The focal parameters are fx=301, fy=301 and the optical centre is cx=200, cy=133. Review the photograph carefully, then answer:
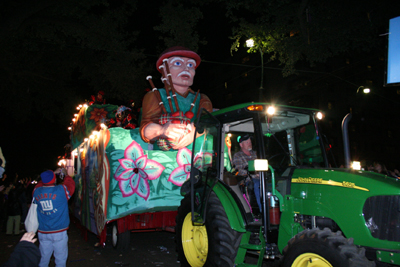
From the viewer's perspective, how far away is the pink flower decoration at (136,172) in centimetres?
625

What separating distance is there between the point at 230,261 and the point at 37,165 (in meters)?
32.7

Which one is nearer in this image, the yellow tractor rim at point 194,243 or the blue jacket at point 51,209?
the blue jacket at point 51,209

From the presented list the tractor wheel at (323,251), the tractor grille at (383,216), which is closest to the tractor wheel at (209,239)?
the tractor wheel at (323,251)

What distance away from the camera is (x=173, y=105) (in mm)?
6543

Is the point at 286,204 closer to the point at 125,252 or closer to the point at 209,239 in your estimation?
the point at 209,239

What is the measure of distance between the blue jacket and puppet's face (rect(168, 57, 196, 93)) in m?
3.33

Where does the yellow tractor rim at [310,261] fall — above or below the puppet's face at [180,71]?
below

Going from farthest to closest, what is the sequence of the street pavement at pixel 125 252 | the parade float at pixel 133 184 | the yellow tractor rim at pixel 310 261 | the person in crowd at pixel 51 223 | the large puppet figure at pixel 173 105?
the parade float at pixel 133 184, the large puppet figure at pixel 173 105, the street pavement at pixel 125 252, the person in crowd at pixel 51 223, the yellow tractor rim at pixel 310 261

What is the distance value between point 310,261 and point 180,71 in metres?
4.83

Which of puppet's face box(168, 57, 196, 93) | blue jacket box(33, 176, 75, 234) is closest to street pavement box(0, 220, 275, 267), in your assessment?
blue jacket box(33, 176, 75, 234)

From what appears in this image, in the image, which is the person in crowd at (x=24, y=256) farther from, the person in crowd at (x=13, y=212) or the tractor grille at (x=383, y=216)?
the person in crowd at (x=13, y=212)

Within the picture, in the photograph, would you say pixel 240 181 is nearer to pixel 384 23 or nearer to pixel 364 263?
pixel 364 263

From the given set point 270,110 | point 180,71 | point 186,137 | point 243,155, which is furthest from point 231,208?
point 180,71

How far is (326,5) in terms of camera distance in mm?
9727
